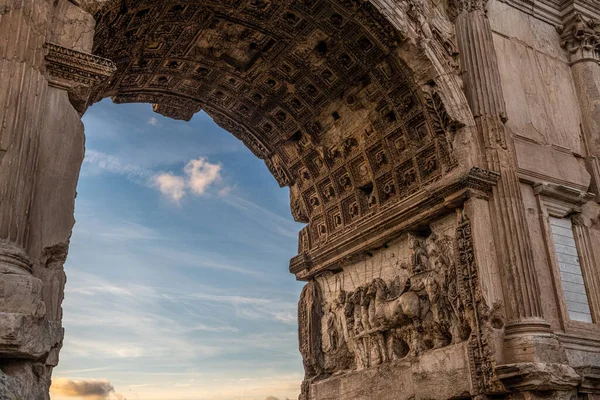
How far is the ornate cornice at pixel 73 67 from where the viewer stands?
22.1ft

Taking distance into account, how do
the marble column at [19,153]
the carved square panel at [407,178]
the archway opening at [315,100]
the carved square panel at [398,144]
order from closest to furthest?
the marble column at [19,153]
the archway opening at [315,100]
the carved square panel at [407,178]
the carved square panel at [398,144]

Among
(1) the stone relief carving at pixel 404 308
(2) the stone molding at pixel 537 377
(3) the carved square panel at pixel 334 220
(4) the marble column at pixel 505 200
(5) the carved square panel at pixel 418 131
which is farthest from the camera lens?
(3) the carved square panel at pixel 334 220

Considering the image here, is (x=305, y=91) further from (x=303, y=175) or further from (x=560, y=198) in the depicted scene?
(x=560, y=198)

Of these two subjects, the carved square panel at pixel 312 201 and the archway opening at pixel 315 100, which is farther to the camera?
the carved square panel at pixel 312 201

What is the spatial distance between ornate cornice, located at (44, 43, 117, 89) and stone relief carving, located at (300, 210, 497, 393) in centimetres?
589

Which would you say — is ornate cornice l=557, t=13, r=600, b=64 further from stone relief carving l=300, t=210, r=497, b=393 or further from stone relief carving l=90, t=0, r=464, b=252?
stone relief carving l=300, t=210, r=497, b=393

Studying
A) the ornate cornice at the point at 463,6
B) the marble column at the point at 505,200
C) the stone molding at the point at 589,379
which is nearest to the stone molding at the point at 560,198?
the marble column at the point at 505,200

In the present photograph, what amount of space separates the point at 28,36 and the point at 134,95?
597 centimetres

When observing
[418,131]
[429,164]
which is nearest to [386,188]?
[429,164]

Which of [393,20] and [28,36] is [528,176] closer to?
[393,20]

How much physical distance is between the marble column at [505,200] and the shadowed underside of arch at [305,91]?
683mm

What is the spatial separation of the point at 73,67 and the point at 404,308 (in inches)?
256

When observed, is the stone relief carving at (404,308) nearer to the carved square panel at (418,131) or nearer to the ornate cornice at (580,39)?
the carved square panel at (418,131)

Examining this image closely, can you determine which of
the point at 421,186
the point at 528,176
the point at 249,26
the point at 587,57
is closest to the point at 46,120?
the point at 249,26
